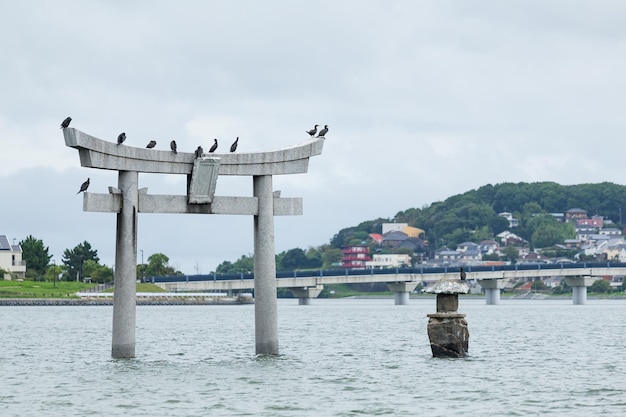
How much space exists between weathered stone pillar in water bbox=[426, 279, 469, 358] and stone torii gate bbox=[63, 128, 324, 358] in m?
6.07

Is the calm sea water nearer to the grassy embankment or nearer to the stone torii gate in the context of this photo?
the stone torii gate

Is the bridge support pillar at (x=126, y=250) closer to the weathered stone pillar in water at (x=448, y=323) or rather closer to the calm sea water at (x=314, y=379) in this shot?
the calm sea water at (x=314, y=379)

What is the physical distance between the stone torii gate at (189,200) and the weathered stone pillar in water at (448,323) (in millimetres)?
6071

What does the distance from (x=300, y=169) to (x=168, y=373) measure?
29.6ft

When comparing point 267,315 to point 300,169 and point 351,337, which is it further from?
point 351,337

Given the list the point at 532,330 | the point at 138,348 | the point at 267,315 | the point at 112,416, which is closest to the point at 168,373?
the point at 267,315

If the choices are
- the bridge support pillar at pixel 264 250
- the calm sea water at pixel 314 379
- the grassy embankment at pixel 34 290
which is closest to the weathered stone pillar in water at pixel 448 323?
the calm sea water at pixel 314 379

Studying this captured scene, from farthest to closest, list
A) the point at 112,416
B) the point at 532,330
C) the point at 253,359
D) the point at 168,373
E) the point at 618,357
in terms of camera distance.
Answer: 1. the point at 532,330
2. the point at 618,357
3. the point at 253,359
4. the point at 168,373
5. the point at 112,416

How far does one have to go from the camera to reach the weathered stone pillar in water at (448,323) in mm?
49594

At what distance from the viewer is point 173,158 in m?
48.0

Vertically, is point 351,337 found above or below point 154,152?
below

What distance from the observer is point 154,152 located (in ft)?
156

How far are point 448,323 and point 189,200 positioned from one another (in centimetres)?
1096

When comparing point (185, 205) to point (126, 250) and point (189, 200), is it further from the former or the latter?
point (126, 250)
